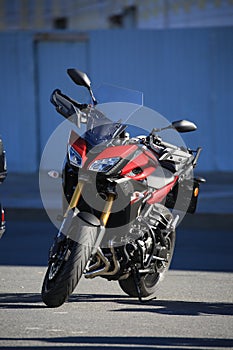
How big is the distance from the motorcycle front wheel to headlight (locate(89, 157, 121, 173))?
37 cm

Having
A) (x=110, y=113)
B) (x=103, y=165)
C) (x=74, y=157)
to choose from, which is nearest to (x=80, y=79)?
(x=110, y=113)

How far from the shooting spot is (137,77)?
720 inches

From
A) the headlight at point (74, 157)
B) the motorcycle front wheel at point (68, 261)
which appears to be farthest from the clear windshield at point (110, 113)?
the motorcycle front wheel at point (68, 261)

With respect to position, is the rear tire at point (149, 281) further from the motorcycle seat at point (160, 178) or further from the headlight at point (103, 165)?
the headlight at point (103, 165)

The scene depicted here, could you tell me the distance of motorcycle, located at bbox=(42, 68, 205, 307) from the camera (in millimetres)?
7328

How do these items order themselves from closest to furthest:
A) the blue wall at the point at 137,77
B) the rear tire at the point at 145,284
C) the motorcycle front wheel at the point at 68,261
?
the motorcycle front wheel at the point at 68,261, the rear tire at the point at 145,284, the blue wall at the point at 137,77

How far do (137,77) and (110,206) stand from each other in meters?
10.9

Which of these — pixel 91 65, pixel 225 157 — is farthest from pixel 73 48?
pixel 225 157

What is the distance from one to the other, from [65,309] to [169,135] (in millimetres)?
6444

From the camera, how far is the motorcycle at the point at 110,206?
24.0ft

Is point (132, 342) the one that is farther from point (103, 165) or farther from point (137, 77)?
point (137, 77)

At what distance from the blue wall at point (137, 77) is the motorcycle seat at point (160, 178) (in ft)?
31.9

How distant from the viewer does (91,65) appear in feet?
60.5

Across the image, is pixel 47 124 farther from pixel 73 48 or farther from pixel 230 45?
pixel 230 45
